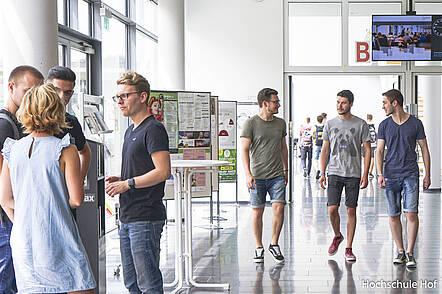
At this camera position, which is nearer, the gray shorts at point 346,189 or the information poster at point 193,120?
the gray shorts at point 346,189

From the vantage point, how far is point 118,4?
9.10 m

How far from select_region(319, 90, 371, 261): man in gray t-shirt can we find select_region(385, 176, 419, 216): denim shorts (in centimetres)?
26

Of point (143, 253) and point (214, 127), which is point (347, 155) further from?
point (143, 253)

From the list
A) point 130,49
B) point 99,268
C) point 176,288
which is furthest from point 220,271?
point 130,49

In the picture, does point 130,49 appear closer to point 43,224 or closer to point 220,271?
point 220,271

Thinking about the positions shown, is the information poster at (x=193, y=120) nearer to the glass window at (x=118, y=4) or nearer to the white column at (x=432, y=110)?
the glass window at (x=118, y=4)

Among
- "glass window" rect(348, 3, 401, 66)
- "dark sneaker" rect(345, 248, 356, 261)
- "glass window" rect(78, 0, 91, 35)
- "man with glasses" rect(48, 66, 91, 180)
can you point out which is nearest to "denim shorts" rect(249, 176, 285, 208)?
"dark sneaker" rect(345, 248, 356, 261)

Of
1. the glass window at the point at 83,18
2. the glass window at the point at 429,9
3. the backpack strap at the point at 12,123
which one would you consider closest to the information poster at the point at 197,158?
the glass window at the point at 83,18

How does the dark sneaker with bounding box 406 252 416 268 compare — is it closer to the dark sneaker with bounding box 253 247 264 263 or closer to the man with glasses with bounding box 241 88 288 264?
the man with glasses with bounding box 241 88 288 264

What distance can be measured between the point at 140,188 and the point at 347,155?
306cm

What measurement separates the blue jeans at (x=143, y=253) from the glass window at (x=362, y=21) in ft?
28.1

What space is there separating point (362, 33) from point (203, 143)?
5.02 m

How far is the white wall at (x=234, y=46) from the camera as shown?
11.2 m

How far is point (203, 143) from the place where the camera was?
765 cm
